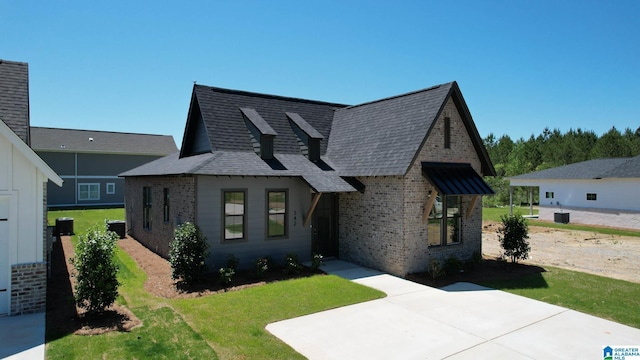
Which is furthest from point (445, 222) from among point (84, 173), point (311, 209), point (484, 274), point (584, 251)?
point (84, 173)

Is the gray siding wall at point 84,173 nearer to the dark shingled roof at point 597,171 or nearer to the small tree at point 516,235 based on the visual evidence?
the small tree at point 516,235

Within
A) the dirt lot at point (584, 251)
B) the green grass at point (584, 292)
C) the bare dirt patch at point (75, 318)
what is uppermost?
the bare dirt patch at point (75, 318)

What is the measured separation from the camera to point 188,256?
11086 mm

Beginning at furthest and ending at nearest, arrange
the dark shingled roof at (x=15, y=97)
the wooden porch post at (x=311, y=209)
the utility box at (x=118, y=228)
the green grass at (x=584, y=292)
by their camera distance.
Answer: the utility box at (x=118, y=228)
the wooden porch post at (x=311, y=209)
the green grass at (x=584, y=292)
the dark shingled roof at (x=15, y=97)

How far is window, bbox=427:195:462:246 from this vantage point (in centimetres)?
1365

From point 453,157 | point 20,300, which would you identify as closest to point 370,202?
point 453,157

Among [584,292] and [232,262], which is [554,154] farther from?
[232,262]

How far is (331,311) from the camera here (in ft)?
30.1

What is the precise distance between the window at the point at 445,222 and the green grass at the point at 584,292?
7.44ft

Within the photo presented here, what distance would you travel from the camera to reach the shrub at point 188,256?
11031 mm

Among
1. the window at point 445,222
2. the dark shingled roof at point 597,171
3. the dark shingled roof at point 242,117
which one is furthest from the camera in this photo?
the dark shingled roof at point 597,171

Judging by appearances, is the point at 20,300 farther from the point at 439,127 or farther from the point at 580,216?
the point at 580,216

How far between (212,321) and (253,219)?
505 cm

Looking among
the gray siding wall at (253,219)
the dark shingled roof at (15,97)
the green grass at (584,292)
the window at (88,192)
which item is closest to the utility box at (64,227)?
the dark shingled roof at (15,97)
